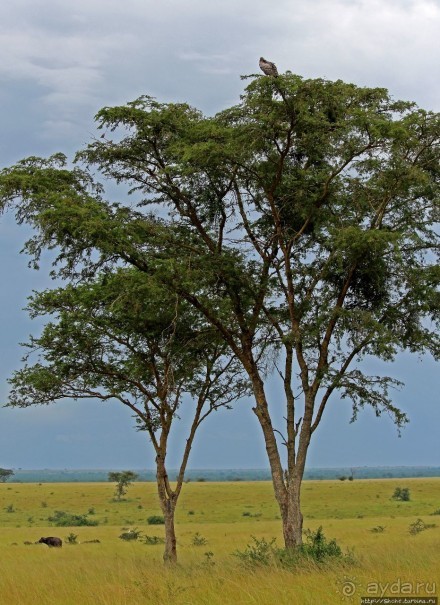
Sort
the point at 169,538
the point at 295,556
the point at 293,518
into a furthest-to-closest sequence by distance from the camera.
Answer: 1. the point at 169,538
2. the point at 293,518
3. the point at 295,556

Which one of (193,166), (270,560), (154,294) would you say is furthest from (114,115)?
(270,560)

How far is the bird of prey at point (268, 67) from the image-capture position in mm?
17172

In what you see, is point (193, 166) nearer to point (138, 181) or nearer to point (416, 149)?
point (138, 181)

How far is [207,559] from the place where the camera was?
2269 cm

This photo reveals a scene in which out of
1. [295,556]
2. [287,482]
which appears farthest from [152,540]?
[295,556]

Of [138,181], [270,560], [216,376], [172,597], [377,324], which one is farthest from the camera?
[216,376]

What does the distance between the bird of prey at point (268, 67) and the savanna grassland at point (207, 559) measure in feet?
34.5

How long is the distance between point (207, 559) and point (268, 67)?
13996 mm

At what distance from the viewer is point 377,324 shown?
59.5 ft

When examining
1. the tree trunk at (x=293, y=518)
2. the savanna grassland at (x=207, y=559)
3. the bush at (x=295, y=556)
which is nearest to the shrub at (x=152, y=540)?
the savanna grassland at (x=207, y=559)

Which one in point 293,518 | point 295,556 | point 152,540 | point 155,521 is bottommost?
point 155,521

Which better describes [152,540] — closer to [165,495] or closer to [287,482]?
[165,495]

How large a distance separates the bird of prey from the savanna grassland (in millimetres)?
10508

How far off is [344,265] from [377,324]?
2.21 m
